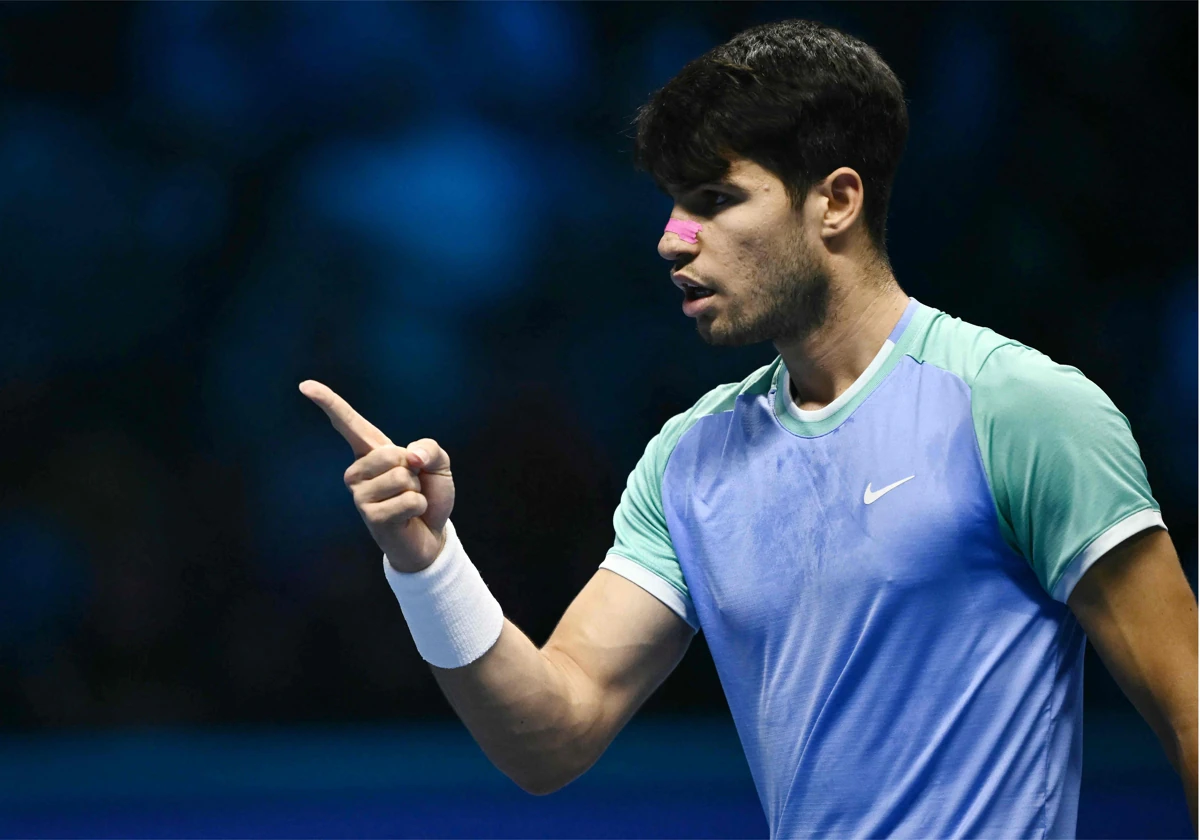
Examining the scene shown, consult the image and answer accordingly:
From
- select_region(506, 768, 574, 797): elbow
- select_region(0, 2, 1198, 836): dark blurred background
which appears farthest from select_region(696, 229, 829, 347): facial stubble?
select_region(0, 2, 1198, 836): dark blurred background

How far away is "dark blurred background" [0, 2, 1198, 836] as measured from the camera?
4672 mm

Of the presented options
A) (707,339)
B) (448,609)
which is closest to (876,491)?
(707,339)

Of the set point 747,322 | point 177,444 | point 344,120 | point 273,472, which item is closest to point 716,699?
point 273,472

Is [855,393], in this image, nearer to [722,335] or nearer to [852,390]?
[852,390]

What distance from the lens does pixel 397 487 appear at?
159cm

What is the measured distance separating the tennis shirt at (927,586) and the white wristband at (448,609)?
0.34 metres

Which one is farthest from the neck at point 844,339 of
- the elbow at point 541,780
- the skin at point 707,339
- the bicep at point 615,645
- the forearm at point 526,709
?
the elbow at point 541,780

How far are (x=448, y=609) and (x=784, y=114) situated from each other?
82 cm

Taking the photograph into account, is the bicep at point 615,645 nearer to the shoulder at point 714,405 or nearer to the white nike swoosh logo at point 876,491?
the shoulder at point 714,405

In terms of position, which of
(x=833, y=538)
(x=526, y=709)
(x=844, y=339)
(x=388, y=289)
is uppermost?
(x=388, y=289)

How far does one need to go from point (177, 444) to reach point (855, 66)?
3458 mm

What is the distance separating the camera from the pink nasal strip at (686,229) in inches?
72.7

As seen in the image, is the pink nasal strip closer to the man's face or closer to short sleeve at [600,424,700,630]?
the man's face

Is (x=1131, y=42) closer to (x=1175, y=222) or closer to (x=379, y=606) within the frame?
(x=1175, y=222)
